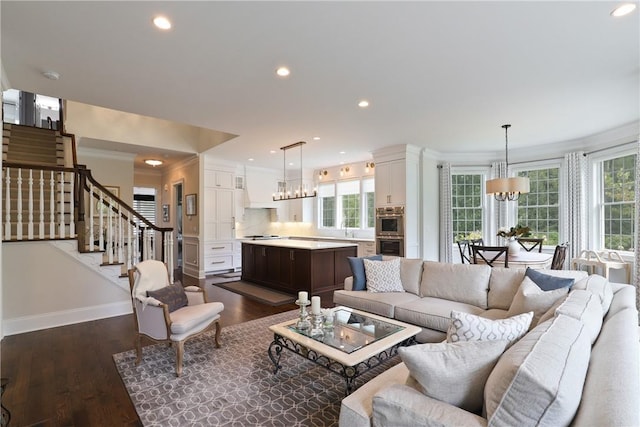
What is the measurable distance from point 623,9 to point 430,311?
2.81 metres

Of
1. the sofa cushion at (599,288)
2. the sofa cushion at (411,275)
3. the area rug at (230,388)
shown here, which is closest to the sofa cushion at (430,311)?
the sofa cushion at (411,275)

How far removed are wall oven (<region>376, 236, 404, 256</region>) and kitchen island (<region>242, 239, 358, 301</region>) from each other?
967mm

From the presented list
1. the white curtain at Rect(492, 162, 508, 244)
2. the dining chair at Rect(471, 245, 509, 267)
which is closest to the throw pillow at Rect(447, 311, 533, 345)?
the dining chair at Rect(471, 245, 509, 267)

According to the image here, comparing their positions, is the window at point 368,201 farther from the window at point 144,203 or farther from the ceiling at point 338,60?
the window at point 144,203

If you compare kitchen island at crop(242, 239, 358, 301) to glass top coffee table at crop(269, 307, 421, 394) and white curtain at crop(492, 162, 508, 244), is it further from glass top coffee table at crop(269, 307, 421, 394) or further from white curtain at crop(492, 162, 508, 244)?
white curtain at crop(492, 162, 508, 244)

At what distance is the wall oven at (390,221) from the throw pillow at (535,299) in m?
3.76

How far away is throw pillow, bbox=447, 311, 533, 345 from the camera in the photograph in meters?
1.47

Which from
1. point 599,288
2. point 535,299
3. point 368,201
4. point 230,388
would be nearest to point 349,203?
point 368,201

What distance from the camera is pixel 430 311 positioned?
3072 mm

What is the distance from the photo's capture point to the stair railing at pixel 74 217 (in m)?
3.89

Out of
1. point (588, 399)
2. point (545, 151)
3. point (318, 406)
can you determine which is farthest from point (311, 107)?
point (545, 151)

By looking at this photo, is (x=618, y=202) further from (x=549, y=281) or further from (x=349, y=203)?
(x=349, y=203)

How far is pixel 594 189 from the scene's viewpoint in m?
5.74

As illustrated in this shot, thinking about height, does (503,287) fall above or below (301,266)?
above
